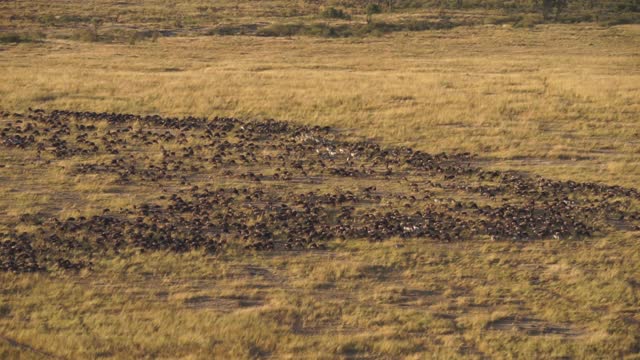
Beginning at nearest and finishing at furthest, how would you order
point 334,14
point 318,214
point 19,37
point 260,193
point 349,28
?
point 318,214
point 260,193
point 19,37
point 349,28
point 334,14

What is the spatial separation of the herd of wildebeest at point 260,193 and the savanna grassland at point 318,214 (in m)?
0.06

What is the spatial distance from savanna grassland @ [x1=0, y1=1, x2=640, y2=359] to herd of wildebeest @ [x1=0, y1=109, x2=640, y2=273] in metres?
0.06

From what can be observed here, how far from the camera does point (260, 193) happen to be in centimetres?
1603

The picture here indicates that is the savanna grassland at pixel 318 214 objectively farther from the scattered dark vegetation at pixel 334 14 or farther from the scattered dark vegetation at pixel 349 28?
the scattered dark vegetation at pixel 334 14

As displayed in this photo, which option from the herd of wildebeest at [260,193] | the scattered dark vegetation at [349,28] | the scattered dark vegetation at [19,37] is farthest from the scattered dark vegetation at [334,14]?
the herd of wildebeest at [260,193]

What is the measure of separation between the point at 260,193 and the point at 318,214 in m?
1.67

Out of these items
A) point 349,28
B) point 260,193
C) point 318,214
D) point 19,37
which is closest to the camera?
point 318,214

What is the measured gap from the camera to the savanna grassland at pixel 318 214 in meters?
10.5

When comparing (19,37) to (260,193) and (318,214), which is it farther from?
(318,214)

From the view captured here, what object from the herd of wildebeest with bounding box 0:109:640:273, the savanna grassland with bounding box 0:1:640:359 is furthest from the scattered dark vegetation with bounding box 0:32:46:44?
the herd of wildebeest with bounding box 0:109:640:273

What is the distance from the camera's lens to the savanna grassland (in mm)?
10508

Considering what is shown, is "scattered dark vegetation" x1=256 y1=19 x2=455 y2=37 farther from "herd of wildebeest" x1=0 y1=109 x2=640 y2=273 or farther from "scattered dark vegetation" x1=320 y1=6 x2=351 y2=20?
"herd of wildebeest" x1=0 y1=109 x2=640 y2=273

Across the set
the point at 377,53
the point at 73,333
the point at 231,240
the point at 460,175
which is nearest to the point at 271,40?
the point at 377,53

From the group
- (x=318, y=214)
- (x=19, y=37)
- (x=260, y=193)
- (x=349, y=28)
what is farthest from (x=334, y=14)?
(x=318, y=214)
